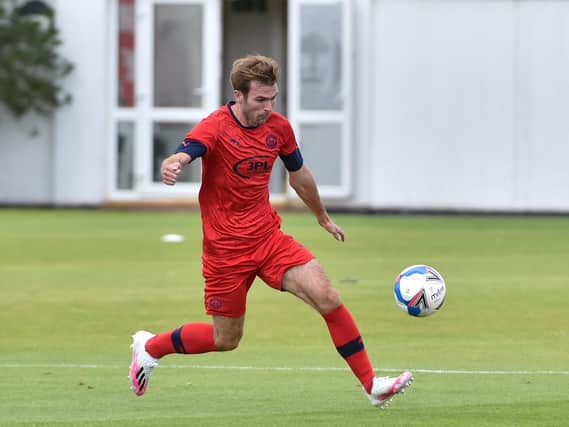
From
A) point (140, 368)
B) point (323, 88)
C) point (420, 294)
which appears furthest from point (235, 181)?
point (323, 88)

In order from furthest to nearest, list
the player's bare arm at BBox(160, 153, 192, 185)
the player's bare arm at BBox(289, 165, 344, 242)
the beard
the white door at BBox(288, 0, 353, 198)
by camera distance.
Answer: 1. the white door at BBox(288, 0, 353, 198)
2. the player's bare arm at BBox(289, 165, 344, 242)
3. the beard
4. the player's bare arm at BBox(160, 153, 192, 185)

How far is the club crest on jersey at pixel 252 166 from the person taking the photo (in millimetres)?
8297

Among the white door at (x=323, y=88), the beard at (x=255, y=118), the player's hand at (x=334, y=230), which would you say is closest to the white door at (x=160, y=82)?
the white door at (x=323, y=88)

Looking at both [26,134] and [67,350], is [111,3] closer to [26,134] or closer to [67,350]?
[26,134]

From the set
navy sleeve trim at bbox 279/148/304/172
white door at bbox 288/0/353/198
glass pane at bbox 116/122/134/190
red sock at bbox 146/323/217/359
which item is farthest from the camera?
glass pane at bbox 116/122/134/190

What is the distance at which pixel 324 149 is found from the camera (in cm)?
2719

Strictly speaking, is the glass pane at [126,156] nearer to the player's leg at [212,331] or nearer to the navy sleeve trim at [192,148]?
the player's leg at [212,331]

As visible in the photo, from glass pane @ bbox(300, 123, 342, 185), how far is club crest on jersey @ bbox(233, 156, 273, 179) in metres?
18.7

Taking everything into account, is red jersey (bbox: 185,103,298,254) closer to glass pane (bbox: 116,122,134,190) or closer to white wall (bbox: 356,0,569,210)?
white wall (bbox: 356,0,569,210)

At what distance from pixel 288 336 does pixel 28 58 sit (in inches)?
633

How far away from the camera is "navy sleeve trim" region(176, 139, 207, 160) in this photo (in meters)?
8.01

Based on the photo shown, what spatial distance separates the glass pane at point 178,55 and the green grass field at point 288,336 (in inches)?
256

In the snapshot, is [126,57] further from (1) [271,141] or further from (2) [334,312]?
(2) [334,312]

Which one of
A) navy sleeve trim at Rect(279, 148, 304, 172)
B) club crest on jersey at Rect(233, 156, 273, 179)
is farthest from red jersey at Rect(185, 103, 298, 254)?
navy sleeve trim at Rect(279, 148, 304, 172)
